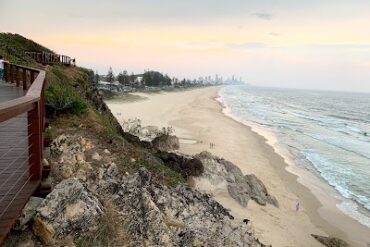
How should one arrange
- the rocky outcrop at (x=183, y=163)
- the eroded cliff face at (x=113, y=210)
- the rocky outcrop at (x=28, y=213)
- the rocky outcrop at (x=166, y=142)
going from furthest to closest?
the rocky outcrop at (x=166, y=142) → the rocky outcrop at (x=183, y=163) → the eroded cliff face at (x=113, y=210) → the rocky outcrop at (x=28, y=213)

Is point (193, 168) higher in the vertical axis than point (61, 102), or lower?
lower

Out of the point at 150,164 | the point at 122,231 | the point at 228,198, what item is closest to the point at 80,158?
the point at 150,164

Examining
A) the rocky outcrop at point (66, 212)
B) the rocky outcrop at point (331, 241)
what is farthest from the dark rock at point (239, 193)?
the rocky outcrop at point (66, 212)

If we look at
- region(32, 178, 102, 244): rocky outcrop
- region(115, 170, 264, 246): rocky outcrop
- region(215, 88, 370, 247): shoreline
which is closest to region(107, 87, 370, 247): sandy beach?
region(215, 88, 370, 247): shoreline

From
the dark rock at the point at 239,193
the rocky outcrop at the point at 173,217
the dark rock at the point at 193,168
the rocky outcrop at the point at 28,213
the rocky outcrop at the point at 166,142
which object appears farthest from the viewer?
the rocky outcrop at the point at 166,142

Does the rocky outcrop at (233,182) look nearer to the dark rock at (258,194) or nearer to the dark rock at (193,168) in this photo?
the dark rock at (258,194)

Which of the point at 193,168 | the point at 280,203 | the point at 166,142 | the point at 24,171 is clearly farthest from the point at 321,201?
the point at 24,171

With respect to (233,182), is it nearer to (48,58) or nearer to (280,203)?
(280,203)
